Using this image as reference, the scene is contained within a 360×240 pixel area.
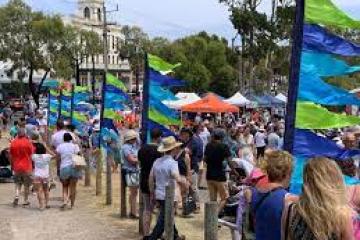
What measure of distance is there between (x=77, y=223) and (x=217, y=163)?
2.55 metres

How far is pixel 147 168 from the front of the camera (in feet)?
36.1

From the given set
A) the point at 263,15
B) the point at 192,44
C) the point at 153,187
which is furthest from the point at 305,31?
the point at 192,44

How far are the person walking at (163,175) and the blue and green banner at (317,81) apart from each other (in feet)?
10.5

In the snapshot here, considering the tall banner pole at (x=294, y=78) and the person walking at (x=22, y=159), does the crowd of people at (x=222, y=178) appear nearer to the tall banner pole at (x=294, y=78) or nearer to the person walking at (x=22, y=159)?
the person walking at (x=22, y=159)

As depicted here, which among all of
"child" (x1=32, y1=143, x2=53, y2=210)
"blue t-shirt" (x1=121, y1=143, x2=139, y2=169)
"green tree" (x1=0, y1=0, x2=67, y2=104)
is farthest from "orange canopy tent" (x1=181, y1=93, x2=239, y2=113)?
"green tree" (x1=0, y1=0, x2=67, y2=104)

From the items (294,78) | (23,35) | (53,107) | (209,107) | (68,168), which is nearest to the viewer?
(294,78)

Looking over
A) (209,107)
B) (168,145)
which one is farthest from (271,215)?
(209,107)

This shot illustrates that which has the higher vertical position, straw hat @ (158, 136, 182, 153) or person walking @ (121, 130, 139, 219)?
straw hat @ (158, 136, 182, 153)

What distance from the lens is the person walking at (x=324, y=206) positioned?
161 inches

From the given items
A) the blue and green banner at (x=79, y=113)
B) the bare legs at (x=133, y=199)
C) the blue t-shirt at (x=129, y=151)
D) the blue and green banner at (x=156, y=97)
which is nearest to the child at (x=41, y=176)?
the bare legs at (x=133, y=199)

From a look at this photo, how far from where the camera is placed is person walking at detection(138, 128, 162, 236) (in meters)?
10.8

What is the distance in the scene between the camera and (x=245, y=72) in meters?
59.5

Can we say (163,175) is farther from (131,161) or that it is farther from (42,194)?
(42,194)

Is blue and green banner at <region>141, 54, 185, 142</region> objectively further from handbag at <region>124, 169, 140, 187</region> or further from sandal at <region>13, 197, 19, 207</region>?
sandal at <region>13, 197, 19, 207</region>
